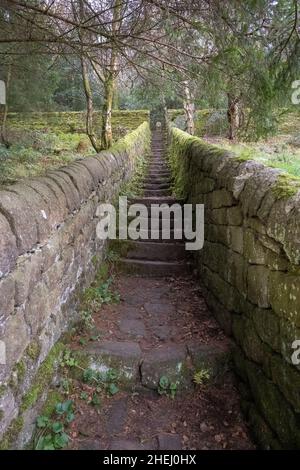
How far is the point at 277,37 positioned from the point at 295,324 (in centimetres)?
258

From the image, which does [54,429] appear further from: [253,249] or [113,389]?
[253,249]

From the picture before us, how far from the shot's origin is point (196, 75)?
13.6ft

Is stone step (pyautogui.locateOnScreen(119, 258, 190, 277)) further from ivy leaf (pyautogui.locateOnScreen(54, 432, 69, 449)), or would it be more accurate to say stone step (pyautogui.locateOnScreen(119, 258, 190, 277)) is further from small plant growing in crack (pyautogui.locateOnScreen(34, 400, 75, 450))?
ivy leaf (pyautogui.locateOnScreen(54, 432, 69, 449))

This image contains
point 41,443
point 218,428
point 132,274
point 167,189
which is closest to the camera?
point 41,443

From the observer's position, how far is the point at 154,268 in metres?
5.24

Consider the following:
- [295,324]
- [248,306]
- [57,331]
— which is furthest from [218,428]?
[57,331]

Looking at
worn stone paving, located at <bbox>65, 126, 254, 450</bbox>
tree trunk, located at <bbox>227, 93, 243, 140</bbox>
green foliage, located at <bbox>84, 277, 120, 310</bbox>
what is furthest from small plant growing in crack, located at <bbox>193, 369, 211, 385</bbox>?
tree trunk, located at <bbox>227, 93, 243, 140</bbox>

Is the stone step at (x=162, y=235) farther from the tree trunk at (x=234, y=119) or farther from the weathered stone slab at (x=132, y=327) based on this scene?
the tree trunk at (x=234, y=119)

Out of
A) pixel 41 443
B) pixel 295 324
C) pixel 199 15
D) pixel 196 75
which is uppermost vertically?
pixel 199 15

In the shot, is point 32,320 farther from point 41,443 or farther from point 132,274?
point 132,274

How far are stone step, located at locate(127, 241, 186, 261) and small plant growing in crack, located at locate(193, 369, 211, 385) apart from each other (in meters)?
2.42

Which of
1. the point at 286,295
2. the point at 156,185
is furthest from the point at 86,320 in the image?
the point at 156,185

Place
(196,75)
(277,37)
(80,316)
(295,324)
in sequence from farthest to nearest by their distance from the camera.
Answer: (196,75)
(80,316)
(277,37)
(295,324)

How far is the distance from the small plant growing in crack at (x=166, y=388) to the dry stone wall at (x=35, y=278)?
91cm
